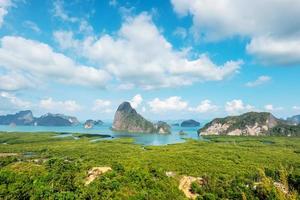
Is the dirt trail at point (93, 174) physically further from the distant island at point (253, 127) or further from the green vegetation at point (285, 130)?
the green vegetation at point (285, 130)

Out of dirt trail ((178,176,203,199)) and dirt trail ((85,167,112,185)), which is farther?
dirt trail ((85,167,112,185))

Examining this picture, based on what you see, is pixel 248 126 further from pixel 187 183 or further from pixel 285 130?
pixel 187 183

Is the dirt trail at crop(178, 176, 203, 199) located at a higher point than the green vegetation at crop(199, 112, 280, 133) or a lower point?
lower

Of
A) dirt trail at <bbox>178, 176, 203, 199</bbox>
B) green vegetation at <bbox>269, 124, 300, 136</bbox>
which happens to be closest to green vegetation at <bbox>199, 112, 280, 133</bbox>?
green vegetation at <bbox>269, 124, 300, 136</bbox>

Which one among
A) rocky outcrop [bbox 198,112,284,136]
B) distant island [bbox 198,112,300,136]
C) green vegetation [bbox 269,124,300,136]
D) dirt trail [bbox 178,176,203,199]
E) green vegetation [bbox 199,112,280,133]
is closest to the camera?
dirt trail [bbox 178,176,203,199]

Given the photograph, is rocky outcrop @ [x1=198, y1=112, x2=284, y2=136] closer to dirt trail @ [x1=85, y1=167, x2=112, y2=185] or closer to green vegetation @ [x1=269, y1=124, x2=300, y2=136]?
green vegetation @ [x1=269, y1=124, x2=300, y2=136]

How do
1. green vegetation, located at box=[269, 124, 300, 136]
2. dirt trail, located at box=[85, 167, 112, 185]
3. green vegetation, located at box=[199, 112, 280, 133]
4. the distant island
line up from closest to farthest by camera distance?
dirt trail, located at box=[85, 167, 112, 185] → green vegetation, located at box=[269, 124, 300, 136] → the distant island → green vegetation, located at box=[199, 112, 280, 133]

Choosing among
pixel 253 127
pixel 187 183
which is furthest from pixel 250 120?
pixel 187 183

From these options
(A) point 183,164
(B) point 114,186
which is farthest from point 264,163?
(B) point 114,186


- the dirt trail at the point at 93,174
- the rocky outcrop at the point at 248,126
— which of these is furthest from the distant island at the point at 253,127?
the dirt trail at the point at 93,174
